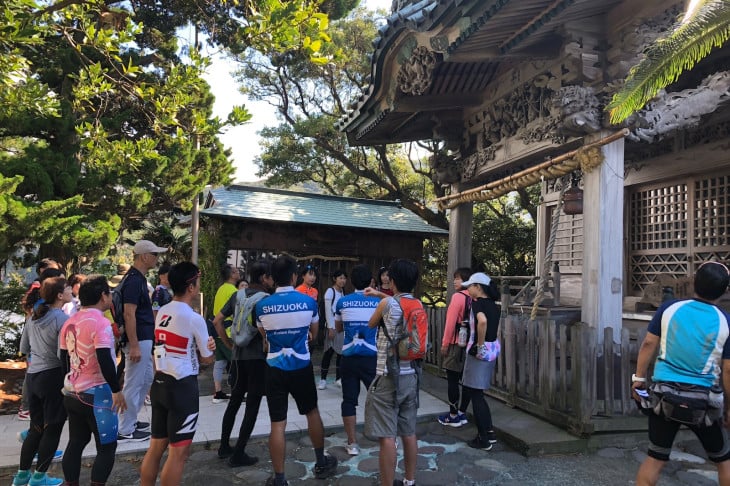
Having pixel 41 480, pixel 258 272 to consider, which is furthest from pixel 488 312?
pixel 41 480

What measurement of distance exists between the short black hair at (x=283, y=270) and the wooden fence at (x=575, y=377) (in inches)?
125

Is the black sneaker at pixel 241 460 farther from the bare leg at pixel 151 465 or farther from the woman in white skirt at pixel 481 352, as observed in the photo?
the woman in white skirt at pixel 481 352

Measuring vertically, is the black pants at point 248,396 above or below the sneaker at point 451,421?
above

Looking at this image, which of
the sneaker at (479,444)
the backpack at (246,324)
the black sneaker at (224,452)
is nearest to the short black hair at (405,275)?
the backpack at (246,324)

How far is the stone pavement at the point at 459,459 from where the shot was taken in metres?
4.18

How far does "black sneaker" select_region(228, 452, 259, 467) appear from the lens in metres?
4.38

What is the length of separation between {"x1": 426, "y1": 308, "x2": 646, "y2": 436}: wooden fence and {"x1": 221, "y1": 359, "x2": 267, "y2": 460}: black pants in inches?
127

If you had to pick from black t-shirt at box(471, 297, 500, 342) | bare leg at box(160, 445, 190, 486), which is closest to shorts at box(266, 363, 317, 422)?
bare leg at box(160, 445, 190, 486)

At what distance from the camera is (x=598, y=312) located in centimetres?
536

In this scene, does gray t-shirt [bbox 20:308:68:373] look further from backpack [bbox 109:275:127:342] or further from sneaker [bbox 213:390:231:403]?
sneaker [bbox 213:390:231:403]

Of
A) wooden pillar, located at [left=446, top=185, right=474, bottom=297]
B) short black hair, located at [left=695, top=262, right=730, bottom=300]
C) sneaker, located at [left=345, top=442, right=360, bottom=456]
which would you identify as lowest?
sneaker, located at [left=345, top=442, right=360, bottom=456]

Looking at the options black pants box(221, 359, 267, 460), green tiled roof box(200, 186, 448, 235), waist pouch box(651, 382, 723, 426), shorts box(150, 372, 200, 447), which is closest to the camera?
waist pouch box(651, 382, 723, 426)

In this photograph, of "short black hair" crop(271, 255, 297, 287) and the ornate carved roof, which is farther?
the ornate carved roof

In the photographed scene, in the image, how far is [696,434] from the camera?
127 inches
